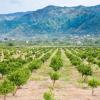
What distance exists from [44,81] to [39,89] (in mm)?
9325

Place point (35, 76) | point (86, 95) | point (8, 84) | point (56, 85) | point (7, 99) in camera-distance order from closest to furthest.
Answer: point (8, 84)
point (7, 99)
point (86, 95)
point (56, 85)
point (35, 76)

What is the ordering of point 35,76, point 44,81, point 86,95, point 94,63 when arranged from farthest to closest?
point 94,63, point 35,76, point 44,81, point 86,95

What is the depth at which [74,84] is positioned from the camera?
6650cm

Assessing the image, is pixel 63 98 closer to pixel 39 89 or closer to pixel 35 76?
pixel 39 89

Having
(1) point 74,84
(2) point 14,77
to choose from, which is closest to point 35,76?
(1) point 74,84

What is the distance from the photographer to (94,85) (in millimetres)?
56719

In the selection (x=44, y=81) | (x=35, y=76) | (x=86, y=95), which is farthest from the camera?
(x=35, y=76)

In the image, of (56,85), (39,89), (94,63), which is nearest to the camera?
(39,89)

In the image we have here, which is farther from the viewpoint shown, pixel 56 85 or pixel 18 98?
pixel 56 85

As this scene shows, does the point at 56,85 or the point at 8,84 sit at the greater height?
the point at 8,84

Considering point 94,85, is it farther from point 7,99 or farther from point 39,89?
point 7,99

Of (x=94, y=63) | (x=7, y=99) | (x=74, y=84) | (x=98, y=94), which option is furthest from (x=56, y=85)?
(x=94, y=63)

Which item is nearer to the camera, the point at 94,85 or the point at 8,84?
the point at 8,84

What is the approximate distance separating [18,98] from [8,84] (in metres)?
5.28
